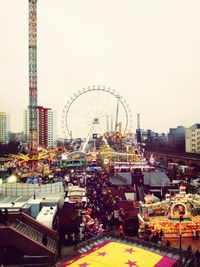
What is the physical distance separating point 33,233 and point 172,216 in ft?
29.0

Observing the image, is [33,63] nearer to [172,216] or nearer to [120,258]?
[172,216]

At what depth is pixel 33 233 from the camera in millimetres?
14461

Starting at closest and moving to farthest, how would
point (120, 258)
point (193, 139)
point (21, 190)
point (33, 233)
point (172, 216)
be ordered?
point (120, 258) < point (33, 233) < point (172, 216) < point (21, 190) < point (193, 139)

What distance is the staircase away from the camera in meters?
14.0

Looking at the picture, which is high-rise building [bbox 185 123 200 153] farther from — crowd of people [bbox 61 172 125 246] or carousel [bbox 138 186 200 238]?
carousel [bbox 138 186 200 238]

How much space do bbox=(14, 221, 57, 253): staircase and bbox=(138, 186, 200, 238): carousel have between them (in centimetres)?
571

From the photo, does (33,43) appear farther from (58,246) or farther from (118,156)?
(58,246)

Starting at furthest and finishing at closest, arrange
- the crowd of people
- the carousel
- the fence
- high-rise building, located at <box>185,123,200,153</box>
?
high-rise building, located at <box>185,123,200,153</box>
the fence
the carousel
the crowd of people

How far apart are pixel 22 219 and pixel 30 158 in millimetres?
24846

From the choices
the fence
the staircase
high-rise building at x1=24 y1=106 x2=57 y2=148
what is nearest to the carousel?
the staircase

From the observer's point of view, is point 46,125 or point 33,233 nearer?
point 33,233

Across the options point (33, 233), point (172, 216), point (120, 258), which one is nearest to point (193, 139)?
point (172, 216)

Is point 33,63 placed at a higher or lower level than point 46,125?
lower

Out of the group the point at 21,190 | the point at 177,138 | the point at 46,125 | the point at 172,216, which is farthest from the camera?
the point at 46,125
